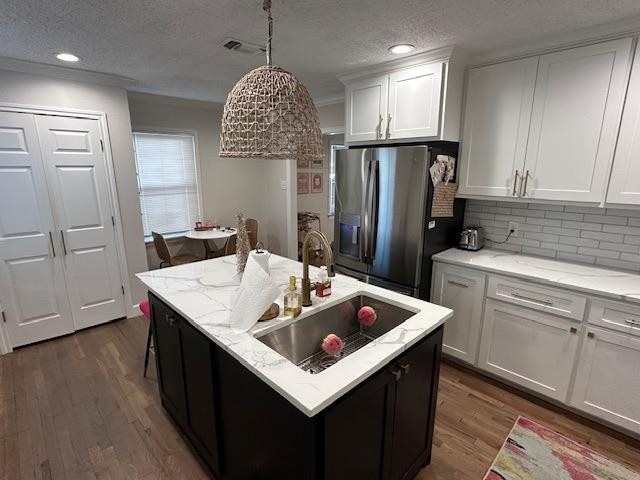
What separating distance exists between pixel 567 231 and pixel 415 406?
6.19 feet

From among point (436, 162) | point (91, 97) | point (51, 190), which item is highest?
point (91, 97)

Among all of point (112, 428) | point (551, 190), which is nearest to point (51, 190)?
point (112, 428)

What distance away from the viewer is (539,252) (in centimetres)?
251

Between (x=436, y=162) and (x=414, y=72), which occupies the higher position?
(x=414, y=72)

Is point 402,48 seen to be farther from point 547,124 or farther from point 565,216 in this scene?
point 565,216

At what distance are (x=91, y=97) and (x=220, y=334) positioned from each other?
286cm

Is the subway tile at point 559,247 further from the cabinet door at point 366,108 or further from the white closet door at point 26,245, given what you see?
the white closet door at point 26,245

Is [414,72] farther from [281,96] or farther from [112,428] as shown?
[112,428]

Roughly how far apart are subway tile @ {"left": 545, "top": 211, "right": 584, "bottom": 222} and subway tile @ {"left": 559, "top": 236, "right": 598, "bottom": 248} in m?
0.14

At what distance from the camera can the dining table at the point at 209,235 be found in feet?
12.8

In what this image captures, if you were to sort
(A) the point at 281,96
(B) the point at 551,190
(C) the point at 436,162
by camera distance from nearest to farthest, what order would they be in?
(A) the point at 281,96 → (B) the point at 551,190 → (C) the point at 436,162

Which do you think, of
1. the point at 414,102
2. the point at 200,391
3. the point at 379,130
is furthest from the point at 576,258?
the point at 200,391

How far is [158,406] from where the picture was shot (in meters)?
2.16

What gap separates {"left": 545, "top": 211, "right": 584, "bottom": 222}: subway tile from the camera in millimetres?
2307
